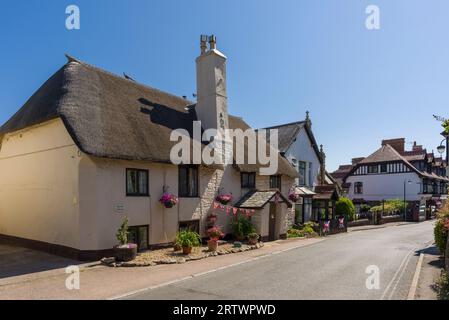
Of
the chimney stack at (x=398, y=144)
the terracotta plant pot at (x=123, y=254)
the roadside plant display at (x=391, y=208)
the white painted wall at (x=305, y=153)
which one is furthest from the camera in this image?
the chimney stack at (x=398, y=144)

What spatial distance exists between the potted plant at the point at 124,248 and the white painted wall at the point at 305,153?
1518cm

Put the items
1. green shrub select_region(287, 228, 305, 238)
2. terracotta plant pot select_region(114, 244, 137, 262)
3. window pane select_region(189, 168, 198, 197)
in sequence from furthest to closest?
green shrub select_region(287, 228, 305, 238) < window pane select_region(189, 168, 198, 197) < terracotta plant pot select_region(114, 244, 137, 262)

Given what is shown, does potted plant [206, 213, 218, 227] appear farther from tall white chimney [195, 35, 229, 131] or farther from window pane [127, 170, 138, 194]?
tall white chimney [195, 35, 229, 131]

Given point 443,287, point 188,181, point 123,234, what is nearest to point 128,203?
point 123,234

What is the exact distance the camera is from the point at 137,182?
1362cm

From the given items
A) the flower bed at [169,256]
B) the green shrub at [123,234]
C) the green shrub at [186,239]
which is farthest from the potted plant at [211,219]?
the green shrub at [123,234]

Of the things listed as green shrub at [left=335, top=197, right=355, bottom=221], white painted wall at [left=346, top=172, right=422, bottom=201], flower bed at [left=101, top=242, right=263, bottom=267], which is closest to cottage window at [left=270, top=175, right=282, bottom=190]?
flower bed at [left=101, top=242, right=263, bottom=267]

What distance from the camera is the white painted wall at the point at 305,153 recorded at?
83.8 feet

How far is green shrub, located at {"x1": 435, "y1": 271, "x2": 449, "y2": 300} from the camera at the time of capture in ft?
25.3

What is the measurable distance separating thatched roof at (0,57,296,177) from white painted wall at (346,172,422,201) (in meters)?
36.1

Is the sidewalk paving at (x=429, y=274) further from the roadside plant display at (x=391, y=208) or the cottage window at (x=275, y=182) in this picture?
the roadside plant display at (x=391, y=208)

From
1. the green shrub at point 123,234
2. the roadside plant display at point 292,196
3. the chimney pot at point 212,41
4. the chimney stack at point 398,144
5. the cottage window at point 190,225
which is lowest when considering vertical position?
the cottage window at point 190,225
